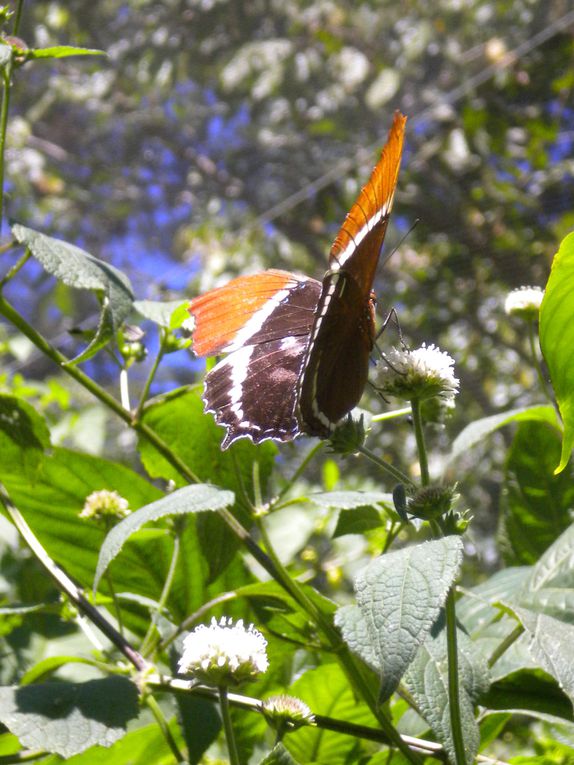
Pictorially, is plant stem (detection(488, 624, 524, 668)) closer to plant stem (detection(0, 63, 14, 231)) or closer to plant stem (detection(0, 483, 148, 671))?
plant stem (detection(0, 483, 148, 671))

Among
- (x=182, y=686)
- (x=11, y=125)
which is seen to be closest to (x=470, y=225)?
(x=11, y=125)

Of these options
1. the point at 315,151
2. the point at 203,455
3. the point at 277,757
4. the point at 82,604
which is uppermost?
the point at 315,151

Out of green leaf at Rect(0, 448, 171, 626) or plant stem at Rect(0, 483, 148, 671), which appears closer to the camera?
plant stem at Rect(0, 483, 148, 671)

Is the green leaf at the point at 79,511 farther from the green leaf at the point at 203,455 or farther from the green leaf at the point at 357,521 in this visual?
the green leaf at the point at 357,521

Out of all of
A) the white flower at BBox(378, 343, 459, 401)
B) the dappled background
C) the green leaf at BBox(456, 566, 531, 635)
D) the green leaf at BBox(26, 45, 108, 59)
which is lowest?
the green leaf at BBox(456, 566, 531, 635)

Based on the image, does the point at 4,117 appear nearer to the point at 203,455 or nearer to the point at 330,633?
the point at 203,455

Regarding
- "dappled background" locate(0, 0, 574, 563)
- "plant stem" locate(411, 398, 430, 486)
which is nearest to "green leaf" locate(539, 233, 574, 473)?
"plant stem" locate(411, 398, 430, 486)

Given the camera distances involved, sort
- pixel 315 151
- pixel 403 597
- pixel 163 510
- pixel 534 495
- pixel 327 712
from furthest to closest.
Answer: pixel 315 151, pixel 534 495, pixel 327 712, pixel 163 510, pixel 403 597

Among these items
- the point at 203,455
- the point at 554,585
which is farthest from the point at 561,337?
the point at 203,455
